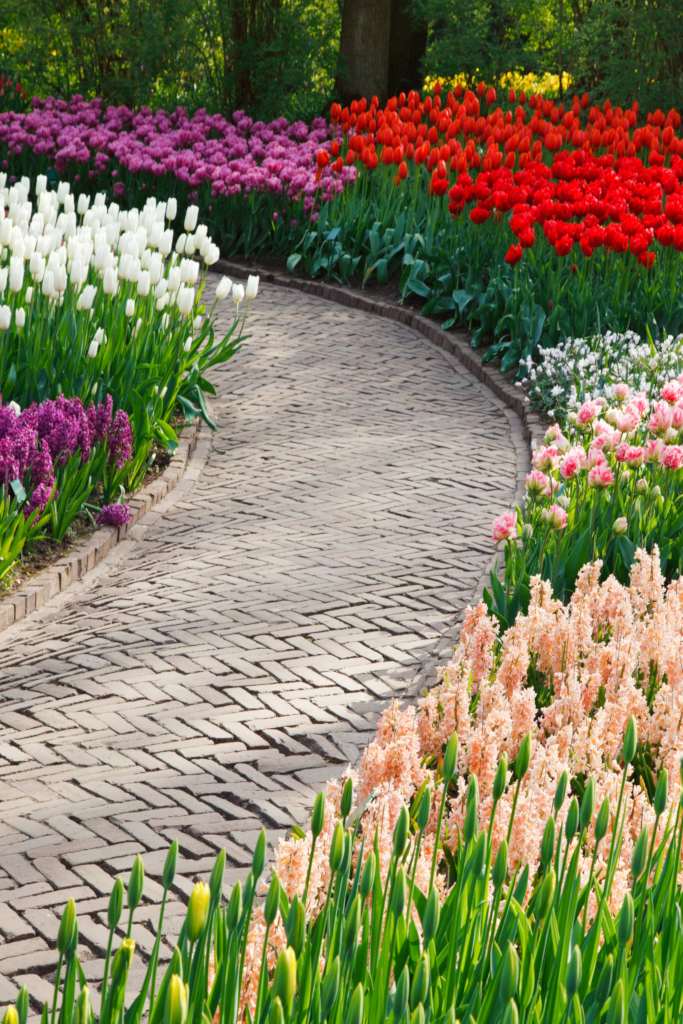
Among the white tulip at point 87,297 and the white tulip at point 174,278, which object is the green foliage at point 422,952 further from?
the white tulip at point 174,278

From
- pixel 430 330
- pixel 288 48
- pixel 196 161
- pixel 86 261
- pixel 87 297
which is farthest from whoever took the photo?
pixel 288 48

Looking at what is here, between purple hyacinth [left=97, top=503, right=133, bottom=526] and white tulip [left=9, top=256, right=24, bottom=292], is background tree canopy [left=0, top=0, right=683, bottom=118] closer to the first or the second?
white tulip [left=9, top=256, right=24, bottom=292]

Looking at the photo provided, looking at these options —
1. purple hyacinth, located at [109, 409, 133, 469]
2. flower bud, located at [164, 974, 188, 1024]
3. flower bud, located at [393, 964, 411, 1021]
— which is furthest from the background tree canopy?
flower bud, located at [164, 974, 188, 1024]

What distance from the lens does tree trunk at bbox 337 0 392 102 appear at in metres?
17.6

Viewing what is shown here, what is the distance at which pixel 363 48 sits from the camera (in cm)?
1769

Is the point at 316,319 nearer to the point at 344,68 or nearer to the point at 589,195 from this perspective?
the point at 589,195

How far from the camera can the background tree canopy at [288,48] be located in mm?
17688

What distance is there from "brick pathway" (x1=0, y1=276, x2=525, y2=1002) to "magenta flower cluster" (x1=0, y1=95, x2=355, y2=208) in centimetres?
442

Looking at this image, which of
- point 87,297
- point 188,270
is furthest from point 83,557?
point 188,270

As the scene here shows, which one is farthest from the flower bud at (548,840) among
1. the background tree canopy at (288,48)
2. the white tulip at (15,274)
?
the background tree canopy at (288,48)

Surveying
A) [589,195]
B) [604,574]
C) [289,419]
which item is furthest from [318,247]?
[604,574]

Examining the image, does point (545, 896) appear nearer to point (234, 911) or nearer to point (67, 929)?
point (234, 911)

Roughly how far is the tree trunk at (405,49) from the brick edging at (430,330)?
7564 millimetres

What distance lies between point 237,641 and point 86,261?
9.19 feet
